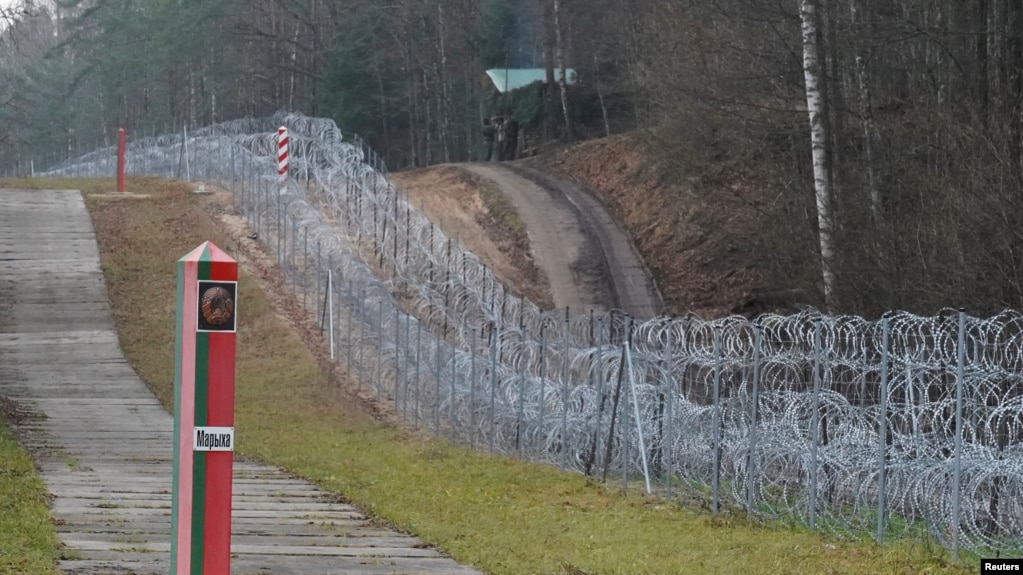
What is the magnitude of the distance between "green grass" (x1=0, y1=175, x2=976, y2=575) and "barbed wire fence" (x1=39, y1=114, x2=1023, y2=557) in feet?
1.45

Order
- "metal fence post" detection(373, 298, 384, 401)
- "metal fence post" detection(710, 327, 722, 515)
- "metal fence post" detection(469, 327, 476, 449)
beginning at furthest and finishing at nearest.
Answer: "metal fence post" detection(373, 298, 384, 401) < "metal fence post" detection(469, 327, 476, 449) < "metal fence post" detection(710, 327, 722, 515)

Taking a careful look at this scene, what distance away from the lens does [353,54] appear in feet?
188

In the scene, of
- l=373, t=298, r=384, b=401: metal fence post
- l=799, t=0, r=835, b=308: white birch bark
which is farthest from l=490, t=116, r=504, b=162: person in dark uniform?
l=373, t=298, r=384, b=401: metal fence post

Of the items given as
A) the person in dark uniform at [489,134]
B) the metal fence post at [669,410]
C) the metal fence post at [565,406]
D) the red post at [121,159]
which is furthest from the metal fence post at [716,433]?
the person in dark uniform at [489,134]

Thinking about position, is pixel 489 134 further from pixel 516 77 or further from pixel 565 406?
pixel 565 406

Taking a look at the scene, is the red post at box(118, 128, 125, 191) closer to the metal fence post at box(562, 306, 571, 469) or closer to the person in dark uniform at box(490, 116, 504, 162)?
the person in dark uniform at box(490, 116, 504, 162)

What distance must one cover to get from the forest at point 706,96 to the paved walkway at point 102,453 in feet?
12.3

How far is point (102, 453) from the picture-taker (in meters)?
15.5

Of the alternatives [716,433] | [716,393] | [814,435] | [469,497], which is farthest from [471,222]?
[814,435]

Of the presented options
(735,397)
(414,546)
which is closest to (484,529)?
(414,546)

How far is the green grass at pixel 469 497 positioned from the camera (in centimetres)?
945

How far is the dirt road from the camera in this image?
1244 inches

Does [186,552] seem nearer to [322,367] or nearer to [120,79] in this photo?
[322,367]

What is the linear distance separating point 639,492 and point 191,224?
67.9 feet
